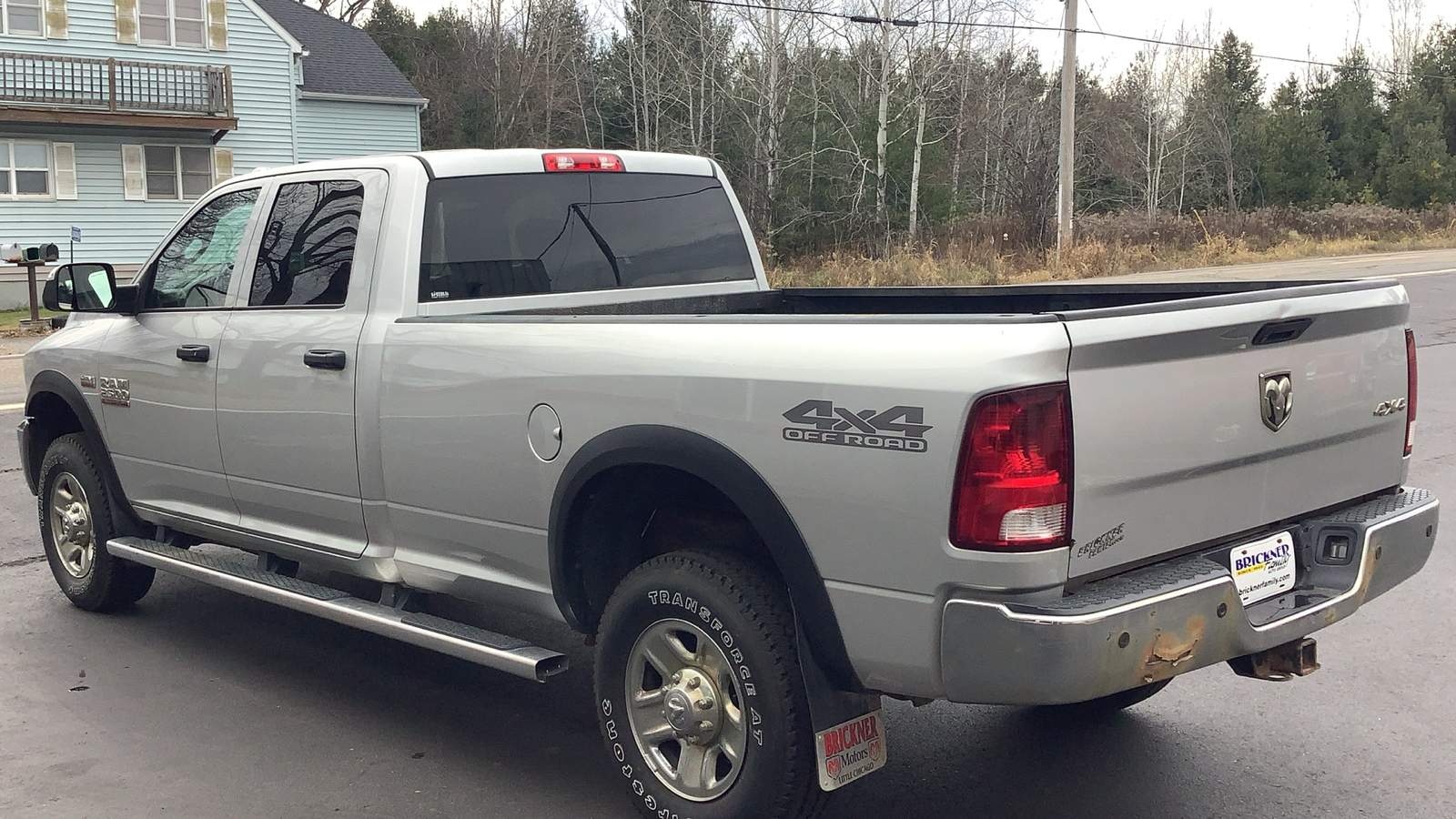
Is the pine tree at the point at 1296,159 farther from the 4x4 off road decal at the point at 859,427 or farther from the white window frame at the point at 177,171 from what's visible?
the 4x4 off road decal at the point at 859,427

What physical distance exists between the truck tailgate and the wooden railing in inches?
1239

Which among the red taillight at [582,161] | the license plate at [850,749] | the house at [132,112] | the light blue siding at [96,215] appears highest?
the house at [132,112]

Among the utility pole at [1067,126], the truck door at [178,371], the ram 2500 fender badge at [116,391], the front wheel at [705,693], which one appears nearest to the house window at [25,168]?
the utility pole at [1067,126]

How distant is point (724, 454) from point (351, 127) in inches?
1424

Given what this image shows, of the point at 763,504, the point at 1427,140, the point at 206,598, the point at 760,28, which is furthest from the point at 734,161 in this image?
the point at 763,504

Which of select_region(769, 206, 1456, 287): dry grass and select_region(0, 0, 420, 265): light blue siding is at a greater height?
select_region(0, 0, 420, 265): light blue siding

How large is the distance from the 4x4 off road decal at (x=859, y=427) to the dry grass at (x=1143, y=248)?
1921 centimetres

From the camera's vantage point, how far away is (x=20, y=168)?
98.3 ft

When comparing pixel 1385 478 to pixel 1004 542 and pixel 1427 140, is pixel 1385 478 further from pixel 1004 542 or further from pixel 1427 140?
pixel 1427 140

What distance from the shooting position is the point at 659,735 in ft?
12.3

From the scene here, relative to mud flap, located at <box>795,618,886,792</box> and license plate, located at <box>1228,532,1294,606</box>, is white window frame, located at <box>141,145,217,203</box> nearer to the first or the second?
mud flap, located at <box>795,618,886,792</box>

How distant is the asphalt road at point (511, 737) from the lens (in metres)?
4.01

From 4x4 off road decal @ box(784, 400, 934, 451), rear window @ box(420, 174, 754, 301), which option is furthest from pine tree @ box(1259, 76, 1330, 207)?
4x4 off road decal @ box(784, 400, 934, 451)

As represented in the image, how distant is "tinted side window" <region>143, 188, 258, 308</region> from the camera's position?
212 inches
